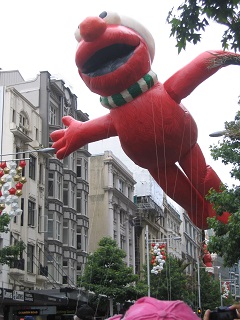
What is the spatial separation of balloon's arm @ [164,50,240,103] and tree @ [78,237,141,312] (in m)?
22.6

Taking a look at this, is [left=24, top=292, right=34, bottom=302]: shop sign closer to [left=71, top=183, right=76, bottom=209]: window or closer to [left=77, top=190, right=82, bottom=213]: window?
[left=71, top=183, right=76, bottom=209]: window

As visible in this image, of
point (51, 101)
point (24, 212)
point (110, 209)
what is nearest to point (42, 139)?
point (51, 101)

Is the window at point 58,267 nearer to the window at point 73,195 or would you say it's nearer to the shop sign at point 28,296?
the window at point 73,195

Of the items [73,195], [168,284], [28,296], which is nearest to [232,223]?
[28,296]

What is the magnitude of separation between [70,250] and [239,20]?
1218 inches

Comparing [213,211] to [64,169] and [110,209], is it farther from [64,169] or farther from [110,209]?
[110,209]

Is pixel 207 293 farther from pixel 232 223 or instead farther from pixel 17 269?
pixel 232 223

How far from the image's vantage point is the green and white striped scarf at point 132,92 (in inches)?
369

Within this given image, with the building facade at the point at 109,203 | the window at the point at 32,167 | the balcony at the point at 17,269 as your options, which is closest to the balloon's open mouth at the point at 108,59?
the balcony at the point at 17,269

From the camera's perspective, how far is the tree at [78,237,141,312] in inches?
1224

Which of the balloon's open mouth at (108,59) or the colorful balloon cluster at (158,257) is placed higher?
the balloon's open mouth at (108,59)

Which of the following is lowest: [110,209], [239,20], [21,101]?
[239,20]

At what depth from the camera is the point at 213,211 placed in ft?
35.6

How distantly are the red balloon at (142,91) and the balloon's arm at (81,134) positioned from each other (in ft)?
0.51
